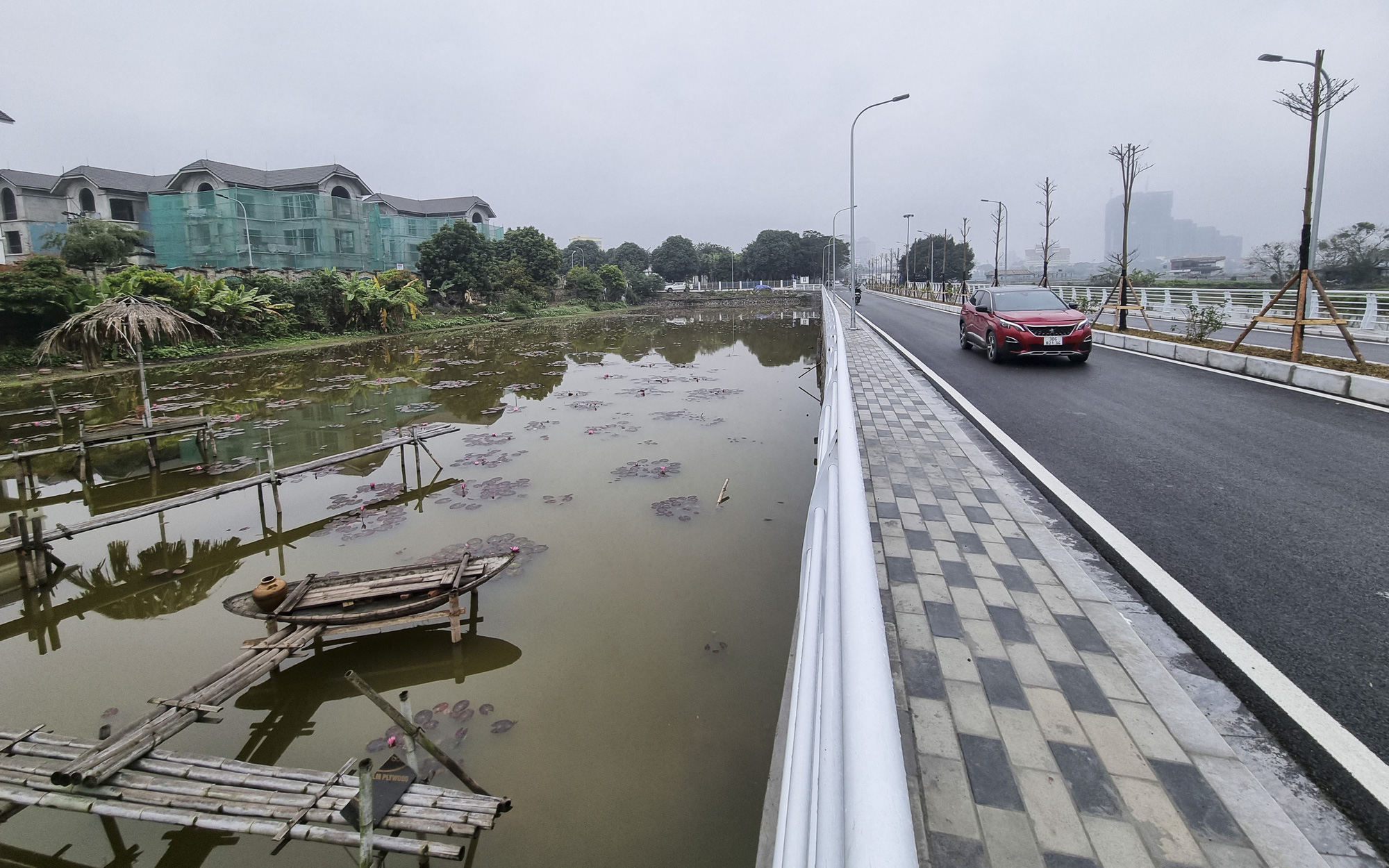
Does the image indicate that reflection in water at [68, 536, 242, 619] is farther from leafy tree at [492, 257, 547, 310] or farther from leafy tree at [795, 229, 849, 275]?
leafy tree at [795, 229, 849, 275]

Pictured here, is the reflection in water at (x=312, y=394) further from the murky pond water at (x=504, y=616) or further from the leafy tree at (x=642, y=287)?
the leafy tree at (x=642, y=287)

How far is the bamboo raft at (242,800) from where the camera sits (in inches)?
113

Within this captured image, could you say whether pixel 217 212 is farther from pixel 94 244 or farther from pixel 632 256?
pixel 632 256

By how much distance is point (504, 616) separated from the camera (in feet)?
17.7

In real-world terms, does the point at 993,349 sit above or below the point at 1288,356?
above

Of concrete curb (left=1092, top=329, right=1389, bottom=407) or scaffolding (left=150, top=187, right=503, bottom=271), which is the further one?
scaffolding (left=150, top=187, right=503, bottom=271)

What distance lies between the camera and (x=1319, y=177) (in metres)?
14.6

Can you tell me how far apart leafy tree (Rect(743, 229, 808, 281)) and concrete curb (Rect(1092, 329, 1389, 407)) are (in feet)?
310

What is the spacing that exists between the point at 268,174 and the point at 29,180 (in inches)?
593

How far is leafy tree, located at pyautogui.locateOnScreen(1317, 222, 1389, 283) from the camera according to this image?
90.1ft

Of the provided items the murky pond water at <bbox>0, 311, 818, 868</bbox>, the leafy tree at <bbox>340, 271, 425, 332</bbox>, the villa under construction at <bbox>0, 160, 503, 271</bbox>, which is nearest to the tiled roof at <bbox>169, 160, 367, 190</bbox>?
the villa under construction at <bbox>0, 160, 503, 271</bbox>

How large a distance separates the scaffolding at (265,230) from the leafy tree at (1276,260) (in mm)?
51321

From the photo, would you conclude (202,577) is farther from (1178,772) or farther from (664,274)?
(664,274)

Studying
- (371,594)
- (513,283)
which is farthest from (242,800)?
(513,283)
